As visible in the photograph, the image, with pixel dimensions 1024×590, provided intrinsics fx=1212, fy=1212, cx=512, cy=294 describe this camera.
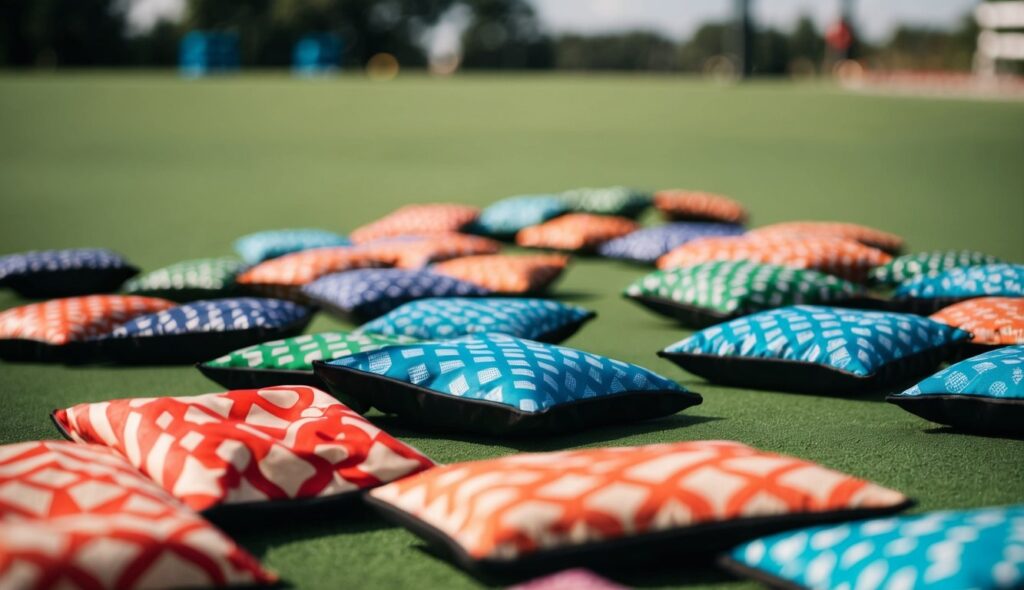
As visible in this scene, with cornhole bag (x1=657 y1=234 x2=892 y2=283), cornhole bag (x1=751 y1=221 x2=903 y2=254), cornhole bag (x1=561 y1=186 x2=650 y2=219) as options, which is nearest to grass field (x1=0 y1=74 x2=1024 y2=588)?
cornhole bag (x1=657 y1=234 x2=892 y2=283)

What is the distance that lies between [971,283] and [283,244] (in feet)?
8.15

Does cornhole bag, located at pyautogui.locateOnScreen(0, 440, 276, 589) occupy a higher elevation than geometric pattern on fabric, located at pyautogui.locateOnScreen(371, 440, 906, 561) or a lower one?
higher

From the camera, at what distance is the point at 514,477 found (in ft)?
4.84

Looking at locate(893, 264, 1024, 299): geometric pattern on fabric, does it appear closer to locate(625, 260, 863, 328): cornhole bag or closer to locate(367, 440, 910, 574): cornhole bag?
locate(625, 260, 863, 328): cornhole bag

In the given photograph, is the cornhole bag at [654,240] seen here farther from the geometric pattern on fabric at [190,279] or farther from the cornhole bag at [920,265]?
the geometric pattern on fabric at [190,279]

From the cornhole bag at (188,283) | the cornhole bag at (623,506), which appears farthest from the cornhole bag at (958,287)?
the cornhole bag at (188,283)

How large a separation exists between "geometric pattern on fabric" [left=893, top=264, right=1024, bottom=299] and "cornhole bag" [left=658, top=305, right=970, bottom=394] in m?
0.53

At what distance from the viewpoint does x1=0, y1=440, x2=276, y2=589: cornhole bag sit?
1201 millimetres

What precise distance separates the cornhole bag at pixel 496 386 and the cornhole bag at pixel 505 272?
1.40 m

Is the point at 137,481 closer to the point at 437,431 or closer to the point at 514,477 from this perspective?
the point at 514,477

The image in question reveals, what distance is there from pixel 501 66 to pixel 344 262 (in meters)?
31.0

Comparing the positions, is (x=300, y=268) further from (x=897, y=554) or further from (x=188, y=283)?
(x=897, y=554)

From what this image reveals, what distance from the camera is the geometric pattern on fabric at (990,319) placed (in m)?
2.62

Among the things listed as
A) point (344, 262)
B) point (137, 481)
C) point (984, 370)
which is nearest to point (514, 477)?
point (137, 481)
